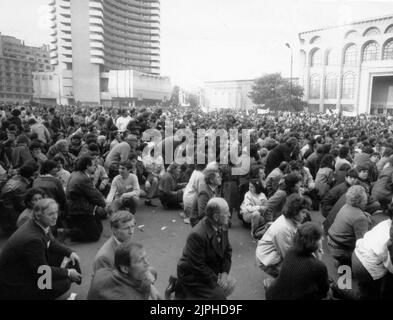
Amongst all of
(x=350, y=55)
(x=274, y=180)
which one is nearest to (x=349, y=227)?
(x=274, y=180)

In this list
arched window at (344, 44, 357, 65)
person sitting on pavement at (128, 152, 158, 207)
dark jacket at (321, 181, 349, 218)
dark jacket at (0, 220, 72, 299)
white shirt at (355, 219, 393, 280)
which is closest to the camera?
dark jacket at (0, 220, 72, 299)

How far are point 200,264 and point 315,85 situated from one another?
7036 cm

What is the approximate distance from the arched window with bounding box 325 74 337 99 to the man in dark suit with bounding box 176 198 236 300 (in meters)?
67.3

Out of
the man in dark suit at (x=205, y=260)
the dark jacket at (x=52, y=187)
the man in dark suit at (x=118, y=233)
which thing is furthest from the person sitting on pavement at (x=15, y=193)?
the man in dark suit at (x=205, y=260)

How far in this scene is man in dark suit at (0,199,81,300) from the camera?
3150mm

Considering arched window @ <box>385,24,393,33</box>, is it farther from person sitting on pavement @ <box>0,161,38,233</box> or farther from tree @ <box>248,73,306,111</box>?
person sitting on pavement @ <box>0,161,38,233</box>

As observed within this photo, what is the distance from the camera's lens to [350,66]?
199ft

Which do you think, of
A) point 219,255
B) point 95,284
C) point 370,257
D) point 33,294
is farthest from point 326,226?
point 33,294

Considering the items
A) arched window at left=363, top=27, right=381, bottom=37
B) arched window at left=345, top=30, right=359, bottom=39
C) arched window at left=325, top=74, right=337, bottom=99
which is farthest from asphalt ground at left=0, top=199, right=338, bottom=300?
arched window at left=345, top=30, right=359, bottom=39

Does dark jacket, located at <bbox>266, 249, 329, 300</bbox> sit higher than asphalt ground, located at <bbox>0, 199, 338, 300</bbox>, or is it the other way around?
dark jacket, located at <bbox>266, 249, 329, 300</bbox>

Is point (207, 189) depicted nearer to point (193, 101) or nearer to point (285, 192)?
point (285, 192)

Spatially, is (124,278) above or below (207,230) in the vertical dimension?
below

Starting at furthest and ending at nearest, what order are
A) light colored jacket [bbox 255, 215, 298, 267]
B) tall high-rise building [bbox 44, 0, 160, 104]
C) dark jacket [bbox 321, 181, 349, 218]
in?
1. tall high-rise building [bbox 44, 0, 160, 104]
2. dark jacket [bbox 321, 181, 349, 218]
3. light colored jacket [bbox 255, 215, 298, 267]

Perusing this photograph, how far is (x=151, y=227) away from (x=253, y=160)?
2610 mm
